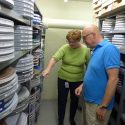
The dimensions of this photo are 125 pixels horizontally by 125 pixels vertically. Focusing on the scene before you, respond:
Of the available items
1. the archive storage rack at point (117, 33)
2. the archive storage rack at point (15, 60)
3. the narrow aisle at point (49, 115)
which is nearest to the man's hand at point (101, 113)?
the archive storage rack at point (117, 33)

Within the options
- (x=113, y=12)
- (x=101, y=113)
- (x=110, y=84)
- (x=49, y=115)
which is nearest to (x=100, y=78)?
(x=110, y=84)

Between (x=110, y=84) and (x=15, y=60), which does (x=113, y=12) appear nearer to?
(x=110, y=84)

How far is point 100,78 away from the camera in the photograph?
7.60 ft

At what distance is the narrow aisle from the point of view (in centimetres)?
402

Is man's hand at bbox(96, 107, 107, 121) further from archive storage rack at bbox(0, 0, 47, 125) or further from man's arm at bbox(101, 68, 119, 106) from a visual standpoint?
archive storage rack at bbox(0, 0, 47, 125)

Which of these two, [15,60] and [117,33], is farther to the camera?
[117,33]

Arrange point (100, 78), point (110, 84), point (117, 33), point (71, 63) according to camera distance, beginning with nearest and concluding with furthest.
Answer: point (110, 84), point (100, 78), point (117, 33), point (71, 63)

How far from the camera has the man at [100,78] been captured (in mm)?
2188

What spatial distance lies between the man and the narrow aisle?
5.27 ft

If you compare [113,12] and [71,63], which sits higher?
[113,12]

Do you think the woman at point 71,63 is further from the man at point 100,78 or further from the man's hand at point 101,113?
the man's hand at point 101,113

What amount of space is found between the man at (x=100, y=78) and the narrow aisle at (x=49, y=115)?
1.60 meters

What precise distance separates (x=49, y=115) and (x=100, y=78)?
229cm

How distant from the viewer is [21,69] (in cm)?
182
